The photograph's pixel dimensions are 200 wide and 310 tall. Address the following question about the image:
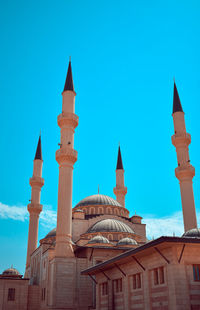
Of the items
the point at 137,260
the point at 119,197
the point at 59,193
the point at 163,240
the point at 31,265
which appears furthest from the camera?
the point at 119,197

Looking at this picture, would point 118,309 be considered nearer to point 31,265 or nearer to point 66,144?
point 66,144

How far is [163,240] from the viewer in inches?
478

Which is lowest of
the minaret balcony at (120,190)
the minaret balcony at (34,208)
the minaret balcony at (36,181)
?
the minaret balcony at (34,208)

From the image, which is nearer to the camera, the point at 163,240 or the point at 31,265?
the point at 163,240

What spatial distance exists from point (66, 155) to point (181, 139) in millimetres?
9688

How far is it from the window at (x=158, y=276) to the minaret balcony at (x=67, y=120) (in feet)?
53.8

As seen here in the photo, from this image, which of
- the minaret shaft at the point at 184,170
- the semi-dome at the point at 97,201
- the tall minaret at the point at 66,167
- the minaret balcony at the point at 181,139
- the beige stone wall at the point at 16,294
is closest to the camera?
the tall minaret at the point at 66,167

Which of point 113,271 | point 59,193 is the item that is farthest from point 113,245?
point 113,271

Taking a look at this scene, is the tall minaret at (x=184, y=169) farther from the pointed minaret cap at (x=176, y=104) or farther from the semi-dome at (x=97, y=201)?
the semi-dome at (x=97, y=201)

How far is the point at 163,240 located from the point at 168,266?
1.47 meters

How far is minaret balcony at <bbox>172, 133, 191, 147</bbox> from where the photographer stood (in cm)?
2795

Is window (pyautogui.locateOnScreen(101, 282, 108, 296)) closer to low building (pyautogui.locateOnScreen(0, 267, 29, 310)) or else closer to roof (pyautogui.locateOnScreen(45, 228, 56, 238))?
low building (pyautogui.locateOnScreen(0, 267, 29, 310))

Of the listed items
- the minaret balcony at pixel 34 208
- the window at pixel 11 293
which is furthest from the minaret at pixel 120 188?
the window at pixel 11 293

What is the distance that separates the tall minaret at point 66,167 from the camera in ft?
80.5
